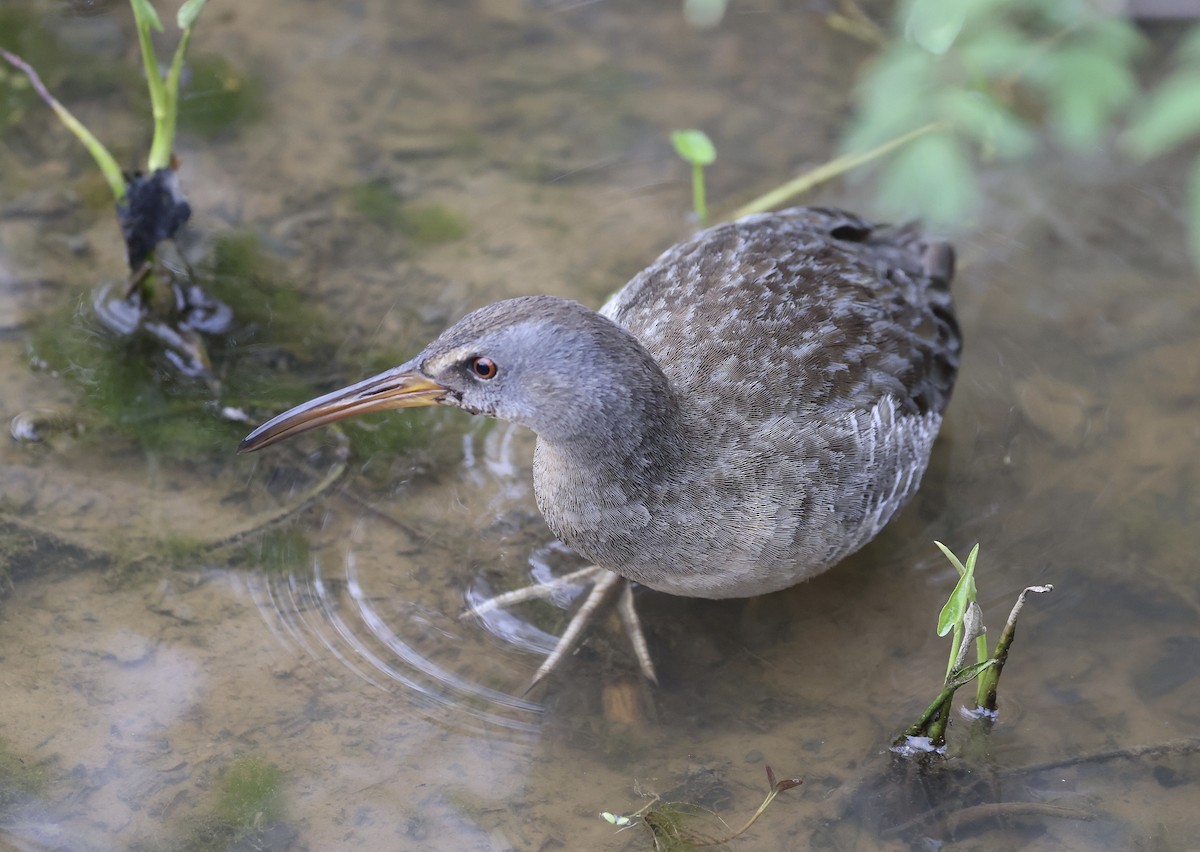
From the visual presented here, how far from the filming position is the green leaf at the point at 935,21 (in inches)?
136

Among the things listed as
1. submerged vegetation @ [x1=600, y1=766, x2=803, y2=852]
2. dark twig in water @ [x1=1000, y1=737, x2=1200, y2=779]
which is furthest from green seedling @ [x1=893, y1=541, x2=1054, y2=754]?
submerged vegetation @ [x1=600, y1=766, x2=803, y2=852]

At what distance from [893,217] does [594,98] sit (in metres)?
1.49

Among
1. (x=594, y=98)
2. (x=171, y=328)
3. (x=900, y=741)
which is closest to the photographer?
(x=900, y=741)

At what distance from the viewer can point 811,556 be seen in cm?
373

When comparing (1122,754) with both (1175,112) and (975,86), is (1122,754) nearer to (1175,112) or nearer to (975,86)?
(1175,112)

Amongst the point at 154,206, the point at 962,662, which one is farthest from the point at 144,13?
the point at 962,662

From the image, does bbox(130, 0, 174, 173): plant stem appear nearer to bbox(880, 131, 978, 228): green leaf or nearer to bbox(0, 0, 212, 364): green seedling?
bbox(0, 0, 212, 364): green seedling

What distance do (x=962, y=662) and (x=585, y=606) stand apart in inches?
46.9

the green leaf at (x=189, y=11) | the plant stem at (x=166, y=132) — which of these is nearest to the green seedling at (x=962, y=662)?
the green leaf at (x=189, y=11)

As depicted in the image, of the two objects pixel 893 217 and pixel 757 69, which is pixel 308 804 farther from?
pixel 757 69

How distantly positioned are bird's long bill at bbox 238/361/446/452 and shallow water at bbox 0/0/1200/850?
1.82 ft

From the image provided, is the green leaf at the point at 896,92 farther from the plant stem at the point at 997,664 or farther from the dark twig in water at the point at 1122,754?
the dark twig in water at the point at 1122,754

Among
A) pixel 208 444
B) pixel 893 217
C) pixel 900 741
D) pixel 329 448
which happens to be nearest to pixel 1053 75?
pixel 893 217

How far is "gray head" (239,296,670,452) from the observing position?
3.34 metres
